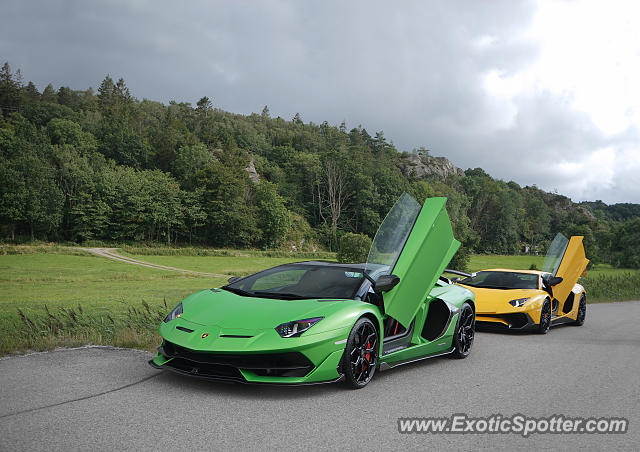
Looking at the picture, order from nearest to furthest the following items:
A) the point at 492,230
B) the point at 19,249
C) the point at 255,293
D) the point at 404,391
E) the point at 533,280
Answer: the point at 404,391, the point at 255,293, the point at 533,280, the point at 19,249, the point at 492,230

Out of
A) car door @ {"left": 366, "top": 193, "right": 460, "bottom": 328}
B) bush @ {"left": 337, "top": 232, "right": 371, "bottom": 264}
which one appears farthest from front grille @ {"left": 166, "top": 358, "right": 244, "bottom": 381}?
bush @ {"left": 337, "top": 232, "right": 371, "bottom": 264}

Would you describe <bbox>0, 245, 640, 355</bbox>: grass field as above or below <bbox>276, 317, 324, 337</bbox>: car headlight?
below

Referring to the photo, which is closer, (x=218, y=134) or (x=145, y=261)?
(x=145, y=261)

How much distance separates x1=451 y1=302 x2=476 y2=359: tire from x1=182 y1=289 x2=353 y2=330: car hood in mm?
2550

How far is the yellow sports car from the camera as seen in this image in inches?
406

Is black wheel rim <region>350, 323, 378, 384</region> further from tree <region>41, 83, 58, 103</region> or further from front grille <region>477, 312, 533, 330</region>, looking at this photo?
tree <region>41, 83, 58, 103</region>

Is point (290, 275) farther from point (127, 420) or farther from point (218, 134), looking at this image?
point (218, 134)

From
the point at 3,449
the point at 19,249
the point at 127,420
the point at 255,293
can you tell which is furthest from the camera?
the point at 19,249

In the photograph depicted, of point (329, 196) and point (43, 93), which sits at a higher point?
point (43, 93)

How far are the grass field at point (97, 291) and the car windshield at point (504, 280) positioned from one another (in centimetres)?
690

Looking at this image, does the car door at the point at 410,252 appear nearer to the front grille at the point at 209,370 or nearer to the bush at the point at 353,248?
the front grille at the point at 209,370

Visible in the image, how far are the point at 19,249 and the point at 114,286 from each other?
103 ft

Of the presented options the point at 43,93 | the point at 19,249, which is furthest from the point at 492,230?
Answer: the point at 43,93

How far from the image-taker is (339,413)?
14.5 ft
